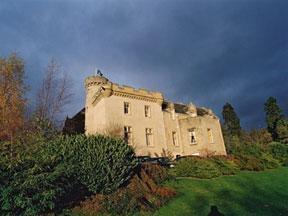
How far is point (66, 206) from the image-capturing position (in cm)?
1215

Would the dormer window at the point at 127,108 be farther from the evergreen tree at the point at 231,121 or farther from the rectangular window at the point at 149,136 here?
the evergreen tree at the point at 231,121

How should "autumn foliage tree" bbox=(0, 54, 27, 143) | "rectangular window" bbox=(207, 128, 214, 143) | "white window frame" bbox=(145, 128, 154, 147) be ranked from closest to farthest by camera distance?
"autumn foliage tree" bbox=(0, 54, 27, 143) → "white window frame" bbox=(145, 128, 154, 147) → "rectangular window" bbox=(207, 128, 214, 143)

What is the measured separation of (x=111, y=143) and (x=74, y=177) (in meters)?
2.73

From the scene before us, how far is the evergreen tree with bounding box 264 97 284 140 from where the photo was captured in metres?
52.9

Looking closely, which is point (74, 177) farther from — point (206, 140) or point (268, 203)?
point (206, 140)

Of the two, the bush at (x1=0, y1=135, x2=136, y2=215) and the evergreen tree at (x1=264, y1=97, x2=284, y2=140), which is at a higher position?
the evergreen tree at (x1=264, y1=97, x2=284, y2=140)

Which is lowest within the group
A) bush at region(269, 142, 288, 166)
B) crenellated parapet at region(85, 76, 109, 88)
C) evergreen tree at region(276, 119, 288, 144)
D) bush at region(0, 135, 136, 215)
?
bush at region(0, 135, 136, 215)

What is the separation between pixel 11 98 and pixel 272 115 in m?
49.6

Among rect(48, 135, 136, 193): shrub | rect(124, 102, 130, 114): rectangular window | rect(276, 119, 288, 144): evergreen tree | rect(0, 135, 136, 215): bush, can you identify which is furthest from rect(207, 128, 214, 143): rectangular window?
rect(48, 135, 136, 193): shrub

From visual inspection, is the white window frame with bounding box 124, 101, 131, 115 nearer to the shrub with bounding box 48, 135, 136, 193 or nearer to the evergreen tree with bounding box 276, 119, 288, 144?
the shrub with bounding box 48, 135, 136, 193

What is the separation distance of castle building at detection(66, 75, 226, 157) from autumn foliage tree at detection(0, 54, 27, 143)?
8.93 m

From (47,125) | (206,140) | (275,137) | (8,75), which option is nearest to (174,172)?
(47,125)

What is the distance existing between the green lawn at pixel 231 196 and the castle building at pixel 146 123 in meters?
13.2

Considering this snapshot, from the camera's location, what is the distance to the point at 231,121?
60344 millimetres
